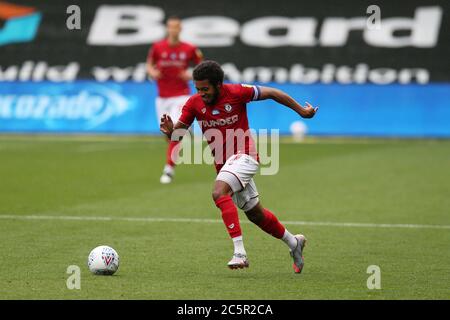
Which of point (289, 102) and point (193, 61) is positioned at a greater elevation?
point (289, 102)

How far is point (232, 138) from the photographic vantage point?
9.27m

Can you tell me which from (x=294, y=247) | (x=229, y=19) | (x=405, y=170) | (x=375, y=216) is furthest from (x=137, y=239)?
(x=229, y=19)

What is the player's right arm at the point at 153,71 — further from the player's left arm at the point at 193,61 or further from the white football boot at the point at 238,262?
the white football boot at the point at 238,262

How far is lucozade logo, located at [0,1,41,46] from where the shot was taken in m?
29.0

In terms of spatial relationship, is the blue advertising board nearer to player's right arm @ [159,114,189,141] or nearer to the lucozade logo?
the lucozade logo

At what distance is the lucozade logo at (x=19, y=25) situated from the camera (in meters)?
29.0

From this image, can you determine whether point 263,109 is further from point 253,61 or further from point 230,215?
point 230,215

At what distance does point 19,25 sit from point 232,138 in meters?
20.9

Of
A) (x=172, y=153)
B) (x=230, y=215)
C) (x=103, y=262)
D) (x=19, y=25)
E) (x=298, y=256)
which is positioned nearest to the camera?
(x=103, y=262)

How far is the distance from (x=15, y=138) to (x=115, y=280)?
60.5ft

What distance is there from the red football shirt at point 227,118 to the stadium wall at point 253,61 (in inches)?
656

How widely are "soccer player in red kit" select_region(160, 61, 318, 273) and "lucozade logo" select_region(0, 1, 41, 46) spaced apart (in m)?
20.5

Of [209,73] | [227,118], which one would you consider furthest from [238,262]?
[209,73]

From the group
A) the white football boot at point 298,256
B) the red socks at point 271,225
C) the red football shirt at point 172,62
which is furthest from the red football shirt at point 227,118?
the red football shirt at point 172,62
